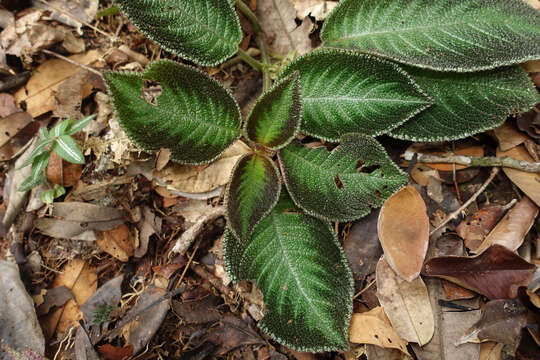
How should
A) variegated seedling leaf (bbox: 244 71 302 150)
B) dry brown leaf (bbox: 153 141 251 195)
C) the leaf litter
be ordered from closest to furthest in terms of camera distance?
variegated seedling leaf (bbox: 244 71 302 150), the leaf litter, dry brown leaf (bbox: 153 141 251 195)

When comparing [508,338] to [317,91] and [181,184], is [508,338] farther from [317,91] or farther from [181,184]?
[181,184]

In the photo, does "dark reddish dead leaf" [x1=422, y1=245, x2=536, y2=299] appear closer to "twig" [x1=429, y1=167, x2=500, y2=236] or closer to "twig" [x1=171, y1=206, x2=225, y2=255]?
"twig" [x1=429, y1=167, x2=500, y2=236]

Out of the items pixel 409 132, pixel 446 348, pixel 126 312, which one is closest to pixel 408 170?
pixel 409 132

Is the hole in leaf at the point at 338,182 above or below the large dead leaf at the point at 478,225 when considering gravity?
above

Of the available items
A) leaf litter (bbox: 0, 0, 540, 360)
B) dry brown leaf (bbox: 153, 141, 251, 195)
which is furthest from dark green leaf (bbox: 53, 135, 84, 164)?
dry brown leaf (bbox: 153, 141, 251, 195)

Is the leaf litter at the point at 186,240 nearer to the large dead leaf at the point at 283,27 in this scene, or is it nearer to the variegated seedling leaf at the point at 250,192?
the large dead leaf at the point at 283,27

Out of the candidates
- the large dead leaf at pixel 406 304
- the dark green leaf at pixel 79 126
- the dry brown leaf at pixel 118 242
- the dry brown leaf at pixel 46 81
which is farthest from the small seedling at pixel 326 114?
the dry brown leaf at pixel 46 81

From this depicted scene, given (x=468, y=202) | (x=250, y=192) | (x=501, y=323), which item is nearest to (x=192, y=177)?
(x=250, y=192)
